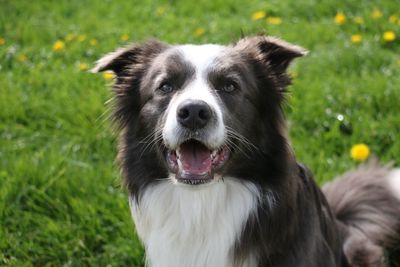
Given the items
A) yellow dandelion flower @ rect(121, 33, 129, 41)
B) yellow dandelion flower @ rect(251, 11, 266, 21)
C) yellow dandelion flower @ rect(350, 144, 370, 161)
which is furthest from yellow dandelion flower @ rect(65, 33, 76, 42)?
yellow dandelion flower @ rect(350, 144, 370, 161)

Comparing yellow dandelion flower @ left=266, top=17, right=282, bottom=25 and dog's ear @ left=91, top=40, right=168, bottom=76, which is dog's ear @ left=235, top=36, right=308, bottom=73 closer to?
dog's ear @ left=91, top=40, right=168, bottom=76

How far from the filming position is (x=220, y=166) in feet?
8.40

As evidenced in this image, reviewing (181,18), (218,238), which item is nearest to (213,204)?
(218,238)

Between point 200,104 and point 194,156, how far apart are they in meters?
0.32

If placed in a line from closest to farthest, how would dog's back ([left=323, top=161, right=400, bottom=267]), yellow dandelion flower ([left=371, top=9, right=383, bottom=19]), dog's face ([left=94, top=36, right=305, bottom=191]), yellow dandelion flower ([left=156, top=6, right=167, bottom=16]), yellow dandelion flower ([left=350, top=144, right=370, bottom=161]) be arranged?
dog's face ([left=94, top=36, right=305, bottom=191])
dog's back ([left=323, top=161, right=400, bottom=267])
yellow dandelion flower ([left=350, top=144, right=370, bottom=161])
yellow dandelion flower ([left=371, top=9, right=383, bottom=19])
yellow dandelion flower ([left=156, top=6, right=167, bottom=16])

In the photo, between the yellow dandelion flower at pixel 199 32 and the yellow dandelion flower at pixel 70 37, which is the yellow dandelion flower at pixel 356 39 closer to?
the yellow dandelion flower at pixel 199 32

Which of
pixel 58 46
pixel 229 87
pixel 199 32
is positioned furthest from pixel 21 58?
pixel 229 87

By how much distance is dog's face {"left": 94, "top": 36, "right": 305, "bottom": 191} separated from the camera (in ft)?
7.95

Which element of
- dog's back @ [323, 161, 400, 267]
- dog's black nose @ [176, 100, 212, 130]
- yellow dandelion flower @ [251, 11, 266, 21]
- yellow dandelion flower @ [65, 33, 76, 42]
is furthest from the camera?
yellow dandelion flower @ [251, 11, 266, 21]

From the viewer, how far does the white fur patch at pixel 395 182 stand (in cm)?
330

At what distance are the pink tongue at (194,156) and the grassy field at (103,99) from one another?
0.77m

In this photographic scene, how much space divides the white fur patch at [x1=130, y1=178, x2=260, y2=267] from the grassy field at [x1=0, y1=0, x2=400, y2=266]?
1.88ft

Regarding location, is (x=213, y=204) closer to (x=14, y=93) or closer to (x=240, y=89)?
(x=240, y=89)

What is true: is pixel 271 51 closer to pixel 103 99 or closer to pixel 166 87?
pixel 166 87
